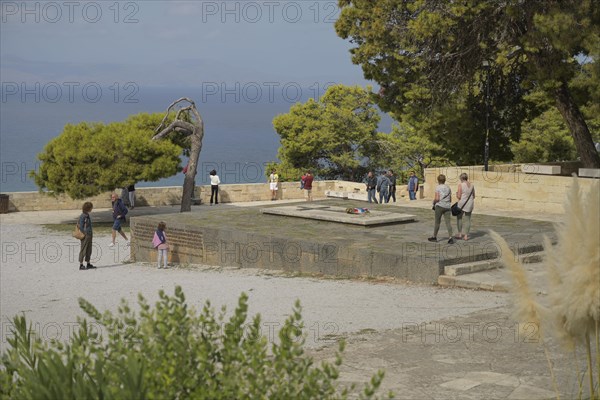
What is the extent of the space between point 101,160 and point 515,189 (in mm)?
13263

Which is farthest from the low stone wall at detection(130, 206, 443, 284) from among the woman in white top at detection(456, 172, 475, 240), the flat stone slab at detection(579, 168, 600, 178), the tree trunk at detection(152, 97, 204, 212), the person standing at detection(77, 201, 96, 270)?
the tree trunk at detection(152, 97, 204, 212)

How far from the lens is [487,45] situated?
89.4ft

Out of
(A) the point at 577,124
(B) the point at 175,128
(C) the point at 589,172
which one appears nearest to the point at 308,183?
(B) the point at 175,128

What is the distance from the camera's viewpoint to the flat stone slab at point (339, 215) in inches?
807

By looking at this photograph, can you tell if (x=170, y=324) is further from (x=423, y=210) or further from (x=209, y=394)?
(x=423, y=210)

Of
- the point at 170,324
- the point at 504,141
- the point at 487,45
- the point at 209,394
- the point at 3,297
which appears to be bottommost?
the point at 3,297

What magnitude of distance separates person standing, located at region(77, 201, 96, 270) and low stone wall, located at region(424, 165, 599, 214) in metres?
10.5

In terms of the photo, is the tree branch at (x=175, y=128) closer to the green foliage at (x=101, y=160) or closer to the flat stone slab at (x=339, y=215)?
the green foliage at (x=101, y=160)

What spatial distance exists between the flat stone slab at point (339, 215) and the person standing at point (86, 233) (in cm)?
444

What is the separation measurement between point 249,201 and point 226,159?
121600mm

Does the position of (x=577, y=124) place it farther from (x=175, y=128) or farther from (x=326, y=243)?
(x=175, y=128)

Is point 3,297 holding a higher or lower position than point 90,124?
lower

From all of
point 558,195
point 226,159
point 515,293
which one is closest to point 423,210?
point 558,195

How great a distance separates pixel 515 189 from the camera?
25.9 m
